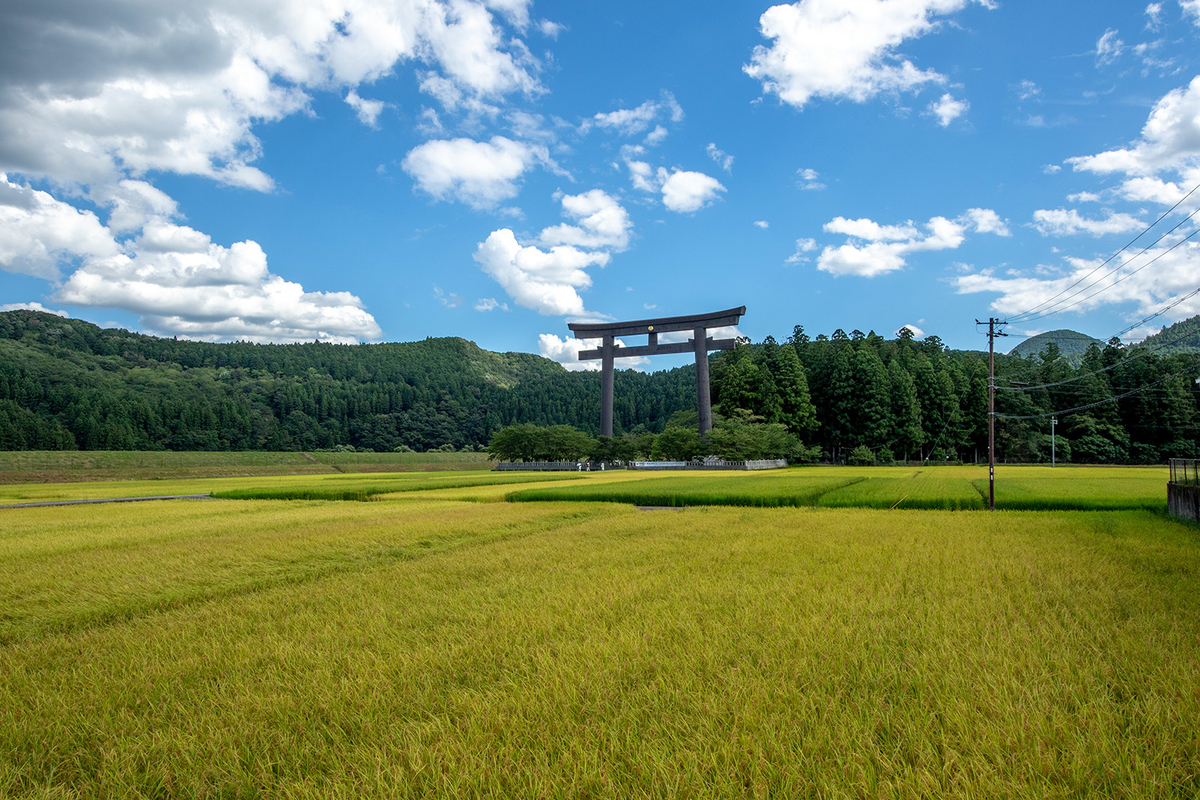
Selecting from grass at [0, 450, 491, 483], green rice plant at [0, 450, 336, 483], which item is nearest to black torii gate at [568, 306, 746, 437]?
grass at [0, 450, 491, 483]

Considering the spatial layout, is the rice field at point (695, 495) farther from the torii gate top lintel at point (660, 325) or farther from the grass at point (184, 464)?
the grass at point (184, 464)

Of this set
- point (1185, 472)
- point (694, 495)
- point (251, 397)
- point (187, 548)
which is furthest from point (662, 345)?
point (251, 397)

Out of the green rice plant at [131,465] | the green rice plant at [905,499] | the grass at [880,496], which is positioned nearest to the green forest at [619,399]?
the grass at [880,496]

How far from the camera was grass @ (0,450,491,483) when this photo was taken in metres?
39.5

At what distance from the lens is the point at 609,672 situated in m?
4.25

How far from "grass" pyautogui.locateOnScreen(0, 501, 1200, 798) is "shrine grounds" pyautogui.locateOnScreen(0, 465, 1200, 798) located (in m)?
0.02

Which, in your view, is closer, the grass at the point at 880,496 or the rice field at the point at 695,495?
the grass at the point at 880,496

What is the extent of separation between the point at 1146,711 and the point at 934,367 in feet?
209

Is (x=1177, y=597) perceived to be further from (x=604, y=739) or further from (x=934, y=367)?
(x=934, y=367)

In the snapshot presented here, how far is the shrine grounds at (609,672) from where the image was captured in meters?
2.99

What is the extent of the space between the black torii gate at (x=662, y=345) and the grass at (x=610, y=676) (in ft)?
116

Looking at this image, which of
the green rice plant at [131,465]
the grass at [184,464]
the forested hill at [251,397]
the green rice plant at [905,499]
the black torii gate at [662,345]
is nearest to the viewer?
the green rice plant at [905,499]

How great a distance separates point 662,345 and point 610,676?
43.3m

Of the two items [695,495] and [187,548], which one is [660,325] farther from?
[187,548]
